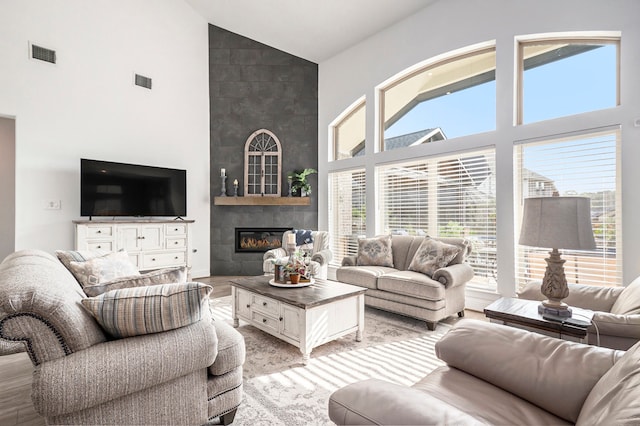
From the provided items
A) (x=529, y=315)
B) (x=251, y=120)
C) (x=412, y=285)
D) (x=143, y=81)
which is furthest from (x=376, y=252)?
(x=143, y=81)

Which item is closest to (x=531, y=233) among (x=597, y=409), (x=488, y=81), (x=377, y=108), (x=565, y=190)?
(x=597, y=409)

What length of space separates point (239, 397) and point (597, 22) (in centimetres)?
447

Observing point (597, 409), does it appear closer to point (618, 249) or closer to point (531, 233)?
point (531, 233)

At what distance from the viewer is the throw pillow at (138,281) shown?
149cm

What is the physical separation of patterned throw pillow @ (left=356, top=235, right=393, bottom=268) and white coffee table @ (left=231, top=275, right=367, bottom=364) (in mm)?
1147

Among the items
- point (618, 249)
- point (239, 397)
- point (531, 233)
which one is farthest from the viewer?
point (618, 249)

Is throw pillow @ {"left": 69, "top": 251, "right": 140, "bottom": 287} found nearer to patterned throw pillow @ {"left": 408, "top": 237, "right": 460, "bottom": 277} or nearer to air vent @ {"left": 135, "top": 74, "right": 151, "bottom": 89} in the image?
patterned throw pillow @ {"left": 408, "top": 237, "right": 460, "bottom": 277}

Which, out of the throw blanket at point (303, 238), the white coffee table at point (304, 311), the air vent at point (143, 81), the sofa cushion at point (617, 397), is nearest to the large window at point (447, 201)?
the throw blanket at point (303, 238)

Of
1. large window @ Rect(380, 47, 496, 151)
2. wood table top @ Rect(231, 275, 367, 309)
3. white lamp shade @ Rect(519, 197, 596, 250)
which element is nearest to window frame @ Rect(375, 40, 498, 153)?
large window @ Rect(380, 47, 496, 151)

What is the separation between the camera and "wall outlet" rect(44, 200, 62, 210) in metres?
4.17

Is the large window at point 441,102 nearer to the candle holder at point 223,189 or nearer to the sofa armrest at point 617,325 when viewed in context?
the sofa armrest at point 617,325

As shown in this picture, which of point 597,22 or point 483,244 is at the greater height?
point 597,22

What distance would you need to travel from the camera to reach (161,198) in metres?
4.95

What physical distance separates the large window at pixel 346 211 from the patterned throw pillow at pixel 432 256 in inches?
66.8
